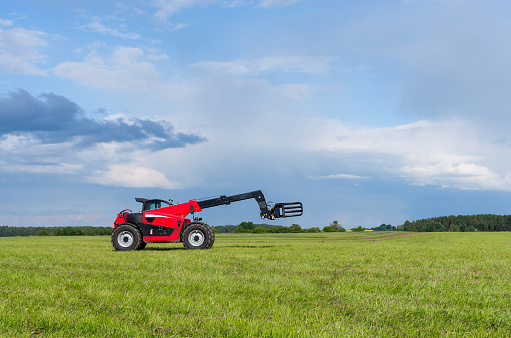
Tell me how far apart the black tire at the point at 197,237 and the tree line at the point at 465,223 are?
14422cm

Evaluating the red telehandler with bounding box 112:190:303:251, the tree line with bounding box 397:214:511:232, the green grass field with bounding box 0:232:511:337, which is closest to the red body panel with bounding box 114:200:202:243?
the red telehandler with bounding box 112:190:303:251

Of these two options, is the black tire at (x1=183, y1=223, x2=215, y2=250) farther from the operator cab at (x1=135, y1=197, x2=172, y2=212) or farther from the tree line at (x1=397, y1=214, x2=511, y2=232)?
the tree line at (x1=397, y1=214, x2=511, y2=232)

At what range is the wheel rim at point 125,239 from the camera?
22.4m

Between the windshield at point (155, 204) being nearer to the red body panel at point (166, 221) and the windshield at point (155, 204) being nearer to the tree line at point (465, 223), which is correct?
the red body panel at point (166, 221)

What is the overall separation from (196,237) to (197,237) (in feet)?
0.18

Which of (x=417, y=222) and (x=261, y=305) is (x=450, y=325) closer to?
(x=261, y=305)

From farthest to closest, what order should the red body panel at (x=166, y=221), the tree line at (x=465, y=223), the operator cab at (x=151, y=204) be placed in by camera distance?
the tree line at (x=465, y=223)
the operator cab at (x=151, y=204)
the red body panel at (x=166, y=221)

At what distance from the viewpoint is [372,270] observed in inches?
517

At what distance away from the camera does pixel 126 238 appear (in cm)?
2247

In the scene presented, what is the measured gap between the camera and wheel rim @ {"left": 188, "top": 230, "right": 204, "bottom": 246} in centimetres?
2219

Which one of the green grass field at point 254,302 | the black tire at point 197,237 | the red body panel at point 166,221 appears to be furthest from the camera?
the red body panel at point 166,221

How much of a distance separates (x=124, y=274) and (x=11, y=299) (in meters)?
3.79

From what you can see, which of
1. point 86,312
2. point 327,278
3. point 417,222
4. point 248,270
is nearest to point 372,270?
point 327,278

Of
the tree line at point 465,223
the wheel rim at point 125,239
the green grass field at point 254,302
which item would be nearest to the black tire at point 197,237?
the wheel rim at point 125,239
